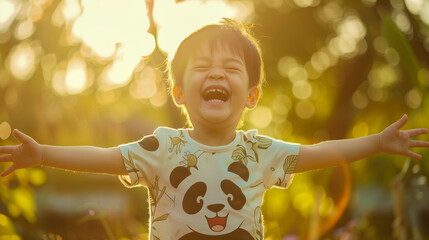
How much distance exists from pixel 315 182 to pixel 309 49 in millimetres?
2113

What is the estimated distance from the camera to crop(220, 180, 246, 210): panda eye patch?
4.44 ft

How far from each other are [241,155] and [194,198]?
0.60 feet

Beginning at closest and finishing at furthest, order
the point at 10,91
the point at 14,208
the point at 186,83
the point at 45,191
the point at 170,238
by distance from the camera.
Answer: the point at 170,238
the point at 186,83
the point at 14,208
the point at 45,191
the point at 10,91

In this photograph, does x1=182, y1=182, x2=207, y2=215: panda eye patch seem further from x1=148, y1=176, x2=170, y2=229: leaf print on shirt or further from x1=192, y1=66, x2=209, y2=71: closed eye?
x1=192, y1=66, x2=209, y2=71: closed eye

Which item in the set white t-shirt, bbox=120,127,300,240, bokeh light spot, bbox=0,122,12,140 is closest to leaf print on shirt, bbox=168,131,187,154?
white t-shirt, bbox=120,127,300,240

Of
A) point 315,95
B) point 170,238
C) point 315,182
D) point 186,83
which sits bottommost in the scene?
point 170,238

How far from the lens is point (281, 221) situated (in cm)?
254

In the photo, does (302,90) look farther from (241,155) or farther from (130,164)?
(130,164)

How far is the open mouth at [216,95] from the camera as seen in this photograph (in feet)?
4.55

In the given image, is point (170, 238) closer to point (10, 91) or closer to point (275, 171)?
point (275, 171)

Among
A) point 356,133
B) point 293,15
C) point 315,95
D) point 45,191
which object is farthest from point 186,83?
Result: point 315,95

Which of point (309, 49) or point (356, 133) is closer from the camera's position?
point (356, 133)

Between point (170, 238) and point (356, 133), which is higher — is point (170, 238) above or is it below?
below

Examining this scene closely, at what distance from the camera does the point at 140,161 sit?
4.55ft
